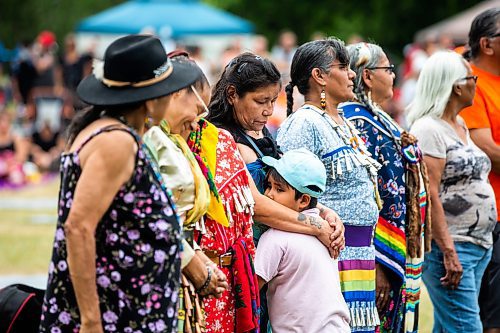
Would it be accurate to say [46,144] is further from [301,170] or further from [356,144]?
[301,170]

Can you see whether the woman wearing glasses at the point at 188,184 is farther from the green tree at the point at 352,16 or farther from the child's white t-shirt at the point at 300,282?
the green tree at the point at 352,16

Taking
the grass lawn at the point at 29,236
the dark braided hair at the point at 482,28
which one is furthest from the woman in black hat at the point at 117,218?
the grass lawn at the point at 29,236

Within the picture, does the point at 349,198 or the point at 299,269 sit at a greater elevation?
the point at 349,198

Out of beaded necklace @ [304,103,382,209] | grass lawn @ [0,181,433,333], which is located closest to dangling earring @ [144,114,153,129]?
beaded necklace @ [304,103,382,209]

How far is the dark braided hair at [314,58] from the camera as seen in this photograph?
4.96 meters

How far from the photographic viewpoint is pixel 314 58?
4.97 m

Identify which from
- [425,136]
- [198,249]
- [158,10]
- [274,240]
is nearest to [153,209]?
[198,249]

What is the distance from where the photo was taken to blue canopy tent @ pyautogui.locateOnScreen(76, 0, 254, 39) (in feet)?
77.0

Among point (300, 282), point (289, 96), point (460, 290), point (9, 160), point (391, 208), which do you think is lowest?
point (9, 160)

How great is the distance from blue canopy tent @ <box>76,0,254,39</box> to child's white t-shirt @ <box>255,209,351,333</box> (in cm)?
1841

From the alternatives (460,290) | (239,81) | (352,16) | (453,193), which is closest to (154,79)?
(239,81)

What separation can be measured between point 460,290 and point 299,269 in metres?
1.56

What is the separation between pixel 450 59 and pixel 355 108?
2.56ft

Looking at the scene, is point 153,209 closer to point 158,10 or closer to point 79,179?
point 79,179
